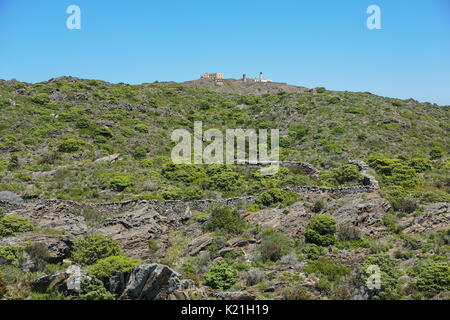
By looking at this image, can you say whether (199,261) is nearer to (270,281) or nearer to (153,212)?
(270,281)

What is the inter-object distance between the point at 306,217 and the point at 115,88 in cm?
6042

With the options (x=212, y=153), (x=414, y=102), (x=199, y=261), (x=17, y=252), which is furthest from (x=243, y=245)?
(x=414, y=102)

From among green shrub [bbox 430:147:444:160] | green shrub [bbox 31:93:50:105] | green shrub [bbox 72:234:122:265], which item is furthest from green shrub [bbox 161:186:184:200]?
green shrub [bbox 31:93:50:105]

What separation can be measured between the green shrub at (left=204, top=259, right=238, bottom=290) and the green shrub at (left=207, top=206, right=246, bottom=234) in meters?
5.25

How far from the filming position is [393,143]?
49.5 metres

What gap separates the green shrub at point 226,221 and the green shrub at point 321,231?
462 centimetres

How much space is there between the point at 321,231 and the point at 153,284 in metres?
12.4

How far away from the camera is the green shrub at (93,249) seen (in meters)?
20.6

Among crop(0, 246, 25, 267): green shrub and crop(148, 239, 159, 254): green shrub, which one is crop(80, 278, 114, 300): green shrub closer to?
crop(0, 246, 25, 267): green shrub

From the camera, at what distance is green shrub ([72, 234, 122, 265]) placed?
2064 cm

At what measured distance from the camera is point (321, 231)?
2362 cm

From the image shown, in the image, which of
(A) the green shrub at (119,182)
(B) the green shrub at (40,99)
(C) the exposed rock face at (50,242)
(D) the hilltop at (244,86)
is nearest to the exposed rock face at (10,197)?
(C) the exposed rock face at (50,242)

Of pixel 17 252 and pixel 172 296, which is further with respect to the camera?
pixel 17 252

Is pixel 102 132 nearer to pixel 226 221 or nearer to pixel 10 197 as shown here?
pixel 10 197
